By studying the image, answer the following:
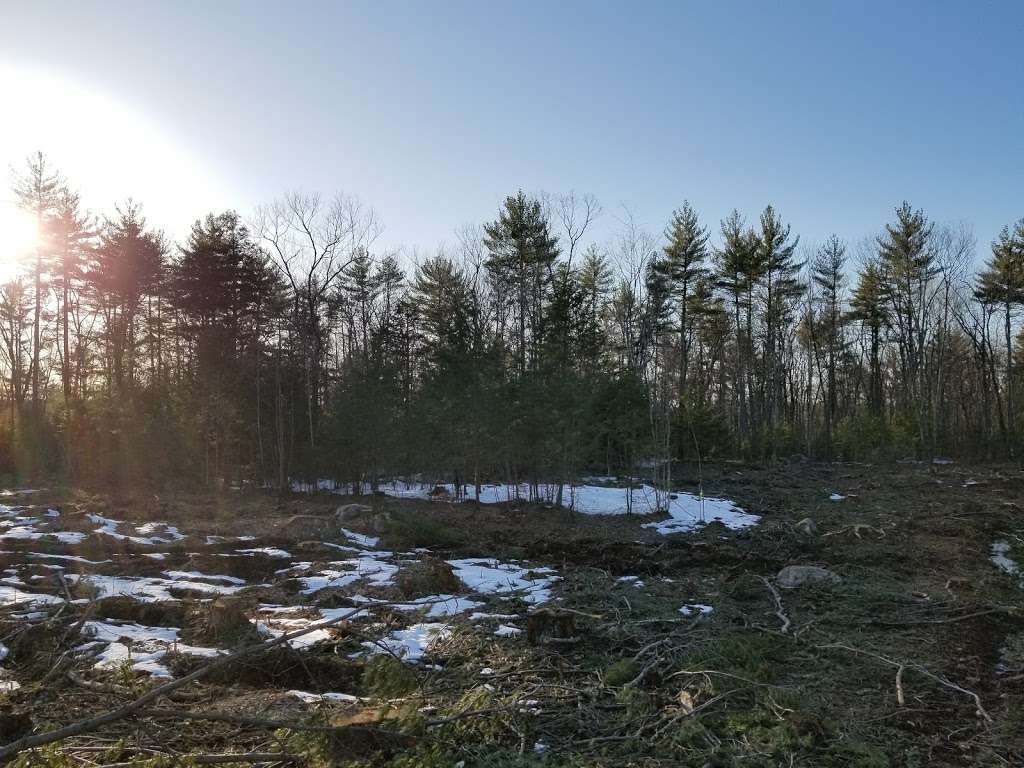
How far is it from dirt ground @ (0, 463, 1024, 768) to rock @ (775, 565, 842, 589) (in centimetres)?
15

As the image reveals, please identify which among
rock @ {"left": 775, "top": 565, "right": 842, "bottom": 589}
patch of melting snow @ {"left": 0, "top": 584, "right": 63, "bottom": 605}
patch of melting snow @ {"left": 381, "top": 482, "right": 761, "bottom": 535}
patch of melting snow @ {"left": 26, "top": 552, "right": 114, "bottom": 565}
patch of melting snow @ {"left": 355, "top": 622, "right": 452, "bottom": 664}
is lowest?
patch of melting snow @ {"left": 381, "top": 482, "right": 761, "bottom": 535}

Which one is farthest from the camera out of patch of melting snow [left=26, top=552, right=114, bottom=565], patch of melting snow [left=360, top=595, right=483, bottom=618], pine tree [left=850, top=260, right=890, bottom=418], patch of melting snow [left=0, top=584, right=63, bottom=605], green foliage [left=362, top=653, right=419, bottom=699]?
pine tree [left=850, top=260, right=890, bottom=418]

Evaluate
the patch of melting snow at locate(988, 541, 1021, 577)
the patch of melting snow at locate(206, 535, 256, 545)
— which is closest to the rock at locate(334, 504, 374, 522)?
the patch of melting snow at locate(206, 535, 256, 545)

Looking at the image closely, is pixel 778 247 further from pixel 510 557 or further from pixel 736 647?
pixel 736 647

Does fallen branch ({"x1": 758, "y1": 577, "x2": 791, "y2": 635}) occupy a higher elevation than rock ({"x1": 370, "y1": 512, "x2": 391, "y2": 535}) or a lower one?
lower

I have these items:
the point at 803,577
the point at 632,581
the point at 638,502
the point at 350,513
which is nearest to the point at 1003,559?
the point at 803,577

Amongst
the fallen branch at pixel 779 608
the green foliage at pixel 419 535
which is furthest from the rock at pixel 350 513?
the fallen branch at pixel 779 608

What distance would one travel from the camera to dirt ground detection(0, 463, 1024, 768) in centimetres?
375

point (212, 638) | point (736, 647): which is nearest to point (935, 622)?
point (736, 647)

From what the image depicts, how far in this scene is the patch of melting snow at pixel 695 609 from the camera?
24.0 ft

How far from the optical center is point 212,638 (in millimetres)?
5949

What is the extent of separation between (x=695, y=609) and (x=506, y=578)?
282cm

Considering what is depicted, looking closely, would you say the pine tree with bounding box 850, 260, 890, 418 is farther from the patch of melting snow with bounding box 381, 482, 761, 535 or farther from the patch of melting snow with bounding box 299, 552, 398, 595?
the patch of melting snow with bounding box 299, 552, 398, 595

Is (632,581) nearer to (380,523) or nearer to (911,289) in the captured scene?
(380,523)
